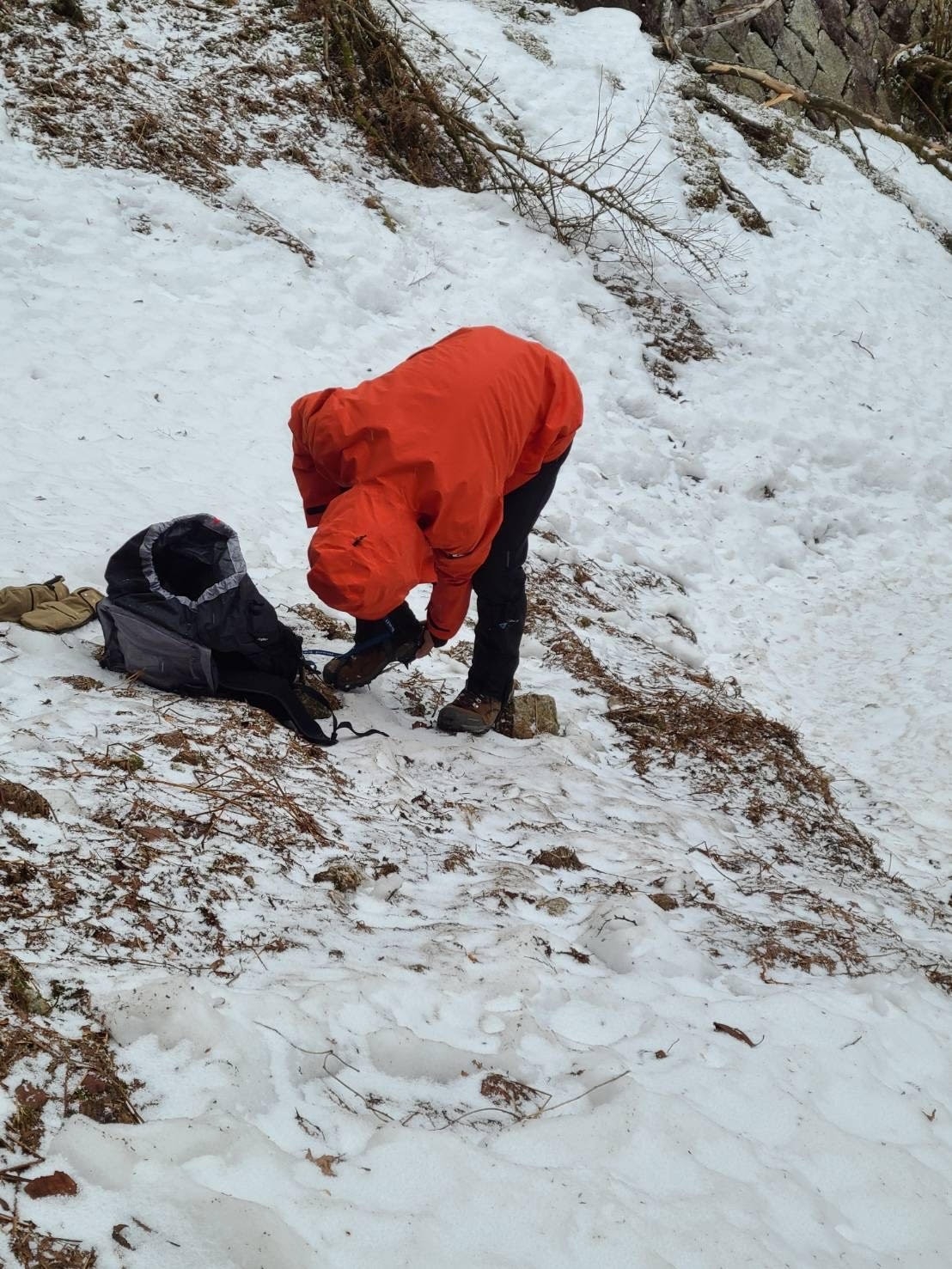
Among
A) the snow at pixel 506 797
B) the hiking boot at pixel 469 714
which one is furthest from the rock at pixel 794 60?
the hiking boot at pixel 469 714

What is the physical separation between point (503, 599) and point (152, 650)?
1349mm

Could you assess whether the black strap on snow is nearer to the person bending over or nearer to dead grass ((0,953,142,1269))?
the person bending over

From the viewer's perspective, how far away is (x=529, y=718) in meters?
4.22

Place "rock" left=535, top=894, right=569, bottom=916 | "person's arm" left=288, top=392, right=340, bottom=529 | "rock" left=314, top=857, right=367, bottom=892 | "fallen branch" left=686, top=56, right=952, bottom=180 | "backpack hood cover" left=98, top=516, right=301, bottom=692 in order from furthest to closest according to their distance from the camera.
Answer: "fallen branch" left=686, top=56, right=952, bottom=180
"backpack hood cover" left=98, top=516, right=301, bottom=692
"person's arm" left=288, top=392, right=340, bottom=529
"rock" left=535, top=894, right=569, bottom=916
"rock" left=314, top=857, right=367, bottom=892

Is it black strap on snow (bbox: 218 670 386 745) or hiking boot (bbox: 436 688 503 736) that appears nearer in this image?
black strap on snow (bbox: 218 670 386 745)


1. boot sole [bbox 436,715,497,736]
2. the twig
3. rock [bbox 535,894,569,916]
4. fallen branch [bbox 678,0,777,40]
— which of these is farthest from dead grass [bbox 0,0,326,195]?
the twig

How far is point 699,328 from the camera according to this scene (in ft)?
28.1

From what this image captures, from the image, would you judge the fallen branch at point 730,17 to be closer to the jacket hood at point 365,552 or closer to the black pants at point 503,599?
the black pants at point 503,599

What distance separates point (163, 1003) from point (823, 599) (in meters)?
5.74

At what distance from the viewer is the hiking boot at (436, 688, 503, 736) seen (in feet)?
13.2

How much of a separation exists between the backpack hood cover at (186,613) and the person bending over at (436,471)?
1.29 ft

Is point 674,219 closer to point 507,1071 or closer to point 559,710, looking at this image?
point 559,710

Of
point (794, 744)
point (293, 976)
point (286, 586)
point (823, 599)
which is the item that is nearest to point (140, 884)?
point (293, 976)

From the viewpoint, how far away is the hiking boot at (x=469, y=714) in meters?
4.01
